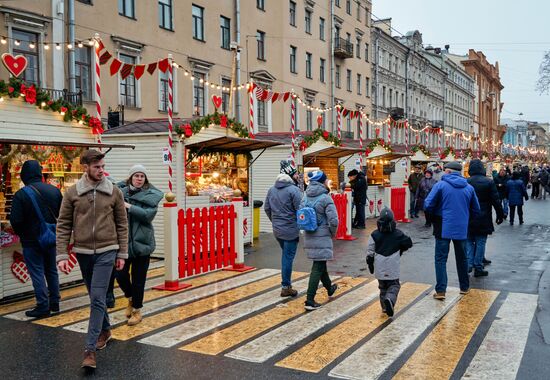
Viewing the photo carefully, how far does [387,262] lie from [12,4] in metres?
16.5

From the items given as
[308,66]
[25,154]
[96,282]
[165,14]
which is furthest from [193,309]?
[308,66]

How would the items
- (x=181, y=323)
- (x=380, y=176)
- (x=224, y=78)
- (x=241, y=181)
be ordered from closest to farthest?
(x=181, y=323) → (x=241, y=181) → (x=380, y=176) → (x=224, y=78)

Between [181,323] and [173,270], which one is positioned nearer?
[181,323]

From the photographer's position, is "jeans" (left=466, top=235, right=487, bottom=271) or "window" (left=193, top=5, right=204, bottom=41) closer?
"jeans" (left=466, top=235, right=487, bottom=271)

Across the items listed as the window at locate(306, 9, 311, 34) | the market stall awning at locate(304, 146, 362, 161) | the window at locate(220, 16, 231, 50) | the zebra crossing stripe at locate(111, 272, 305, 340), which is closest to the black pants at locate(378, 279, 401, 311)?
the zebra crossing stripe at locate(111, 272, 305, 340)

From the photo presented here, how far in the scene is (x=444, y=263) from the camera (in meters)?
7.66

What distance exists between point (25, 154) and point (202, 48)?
1885cm

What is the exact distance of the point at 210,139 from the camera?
12023 millimetres

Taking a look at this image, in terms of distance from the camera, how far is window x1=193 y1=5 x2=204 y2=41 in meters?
26.8

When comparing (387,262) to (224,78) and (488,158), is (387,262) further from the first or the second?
(488,158)

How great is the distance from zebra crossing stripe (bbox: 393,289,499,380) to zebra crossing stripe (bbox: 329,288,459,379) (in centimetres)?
14

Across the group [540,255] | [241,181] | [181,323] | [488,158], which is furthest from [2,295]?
[488,158]

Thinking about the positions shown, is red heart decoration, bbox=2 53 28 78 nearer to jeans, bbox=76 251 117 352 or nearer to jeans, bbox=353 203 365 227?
jeans, bbox=76 251 117 352

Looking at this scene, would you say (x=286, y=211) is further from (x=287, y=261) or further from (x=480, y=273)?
(x=480, y=273)
